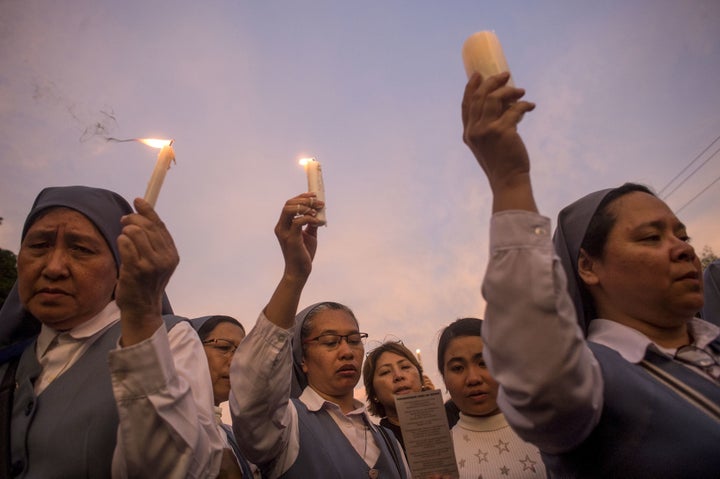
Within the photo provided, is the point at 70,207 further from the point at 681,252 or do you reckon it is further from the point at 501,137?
the point at 681,252

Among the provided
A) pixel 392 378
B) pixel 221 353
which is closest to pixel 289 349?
pixel 221 353

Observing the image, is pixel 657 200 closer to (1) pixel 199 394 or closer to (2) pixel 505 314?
(2) pixel 505 314

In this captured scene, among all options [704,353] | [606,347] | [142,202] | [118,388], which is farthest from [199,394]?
[704,353]

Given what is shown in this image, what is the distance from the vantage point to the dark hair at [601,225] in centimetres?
223

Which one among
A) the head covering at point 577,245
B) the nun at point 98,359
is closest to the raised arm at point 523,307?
the head covering at point 577,245

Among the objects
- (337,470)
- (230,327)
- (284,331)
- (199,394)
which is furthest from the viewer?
(230,327)

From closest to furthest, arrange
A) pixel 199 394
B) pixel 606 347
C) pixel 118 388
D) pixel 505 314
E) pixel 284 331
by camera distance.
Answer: pixel 505 314
pixel 118 388
pixel 606 347
pixel 199 394
pixel 284 331

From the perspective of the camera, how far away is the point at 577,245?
233cm

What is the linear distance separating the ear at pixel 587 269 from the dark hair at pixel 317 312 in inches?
84.4

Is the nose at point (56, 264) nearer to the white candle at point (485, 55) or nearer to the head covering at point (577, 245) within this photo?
the white candle at point (485, 55)

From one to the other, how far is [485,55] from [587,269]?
1285 millimetres

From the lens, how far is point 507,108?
1.55 metres

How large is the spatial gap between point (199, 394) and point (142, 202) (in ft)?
3.09

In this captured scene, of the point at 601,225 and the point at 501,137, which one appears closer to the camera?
the point at 501,137
